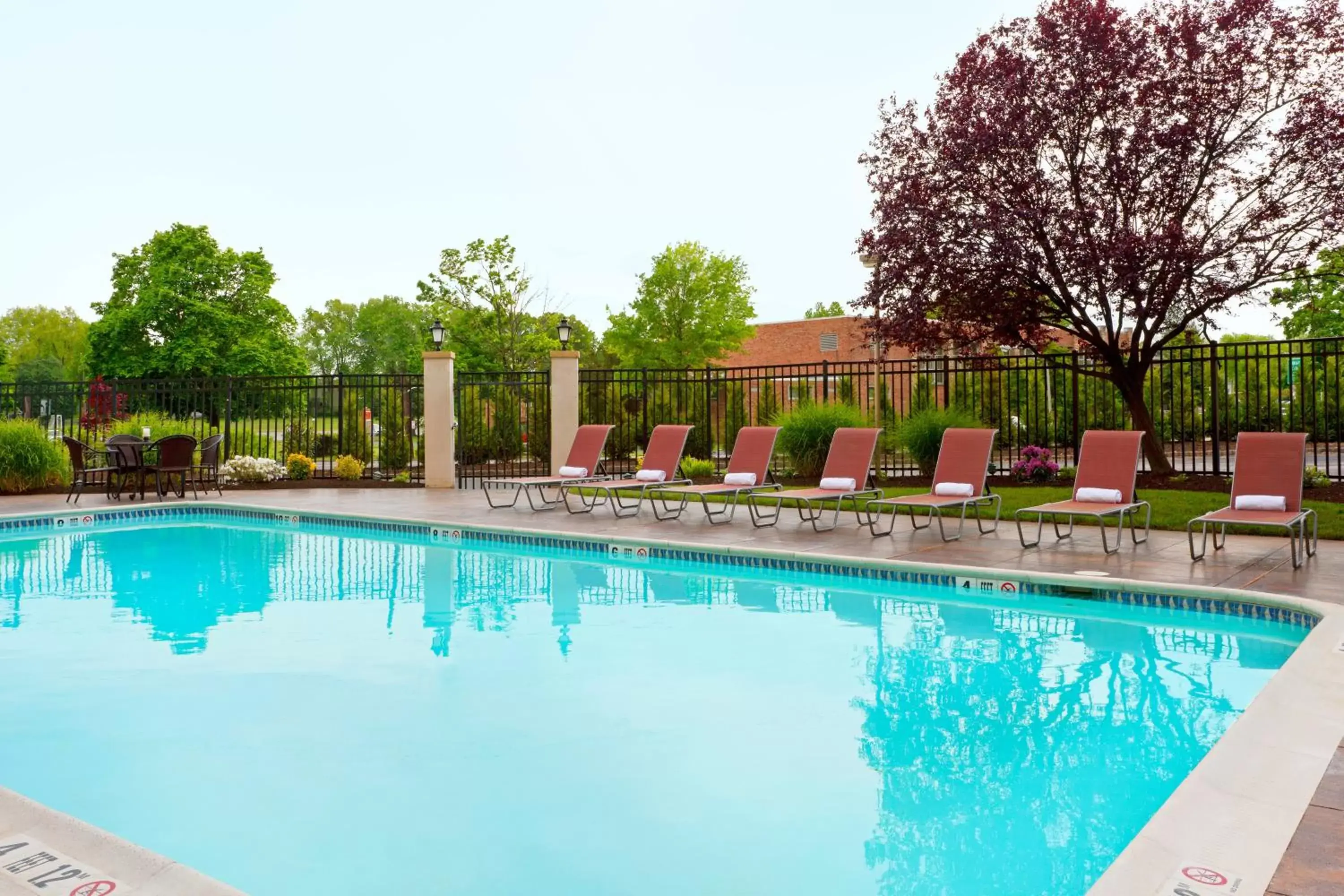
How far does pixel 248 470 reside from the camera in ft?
50.4

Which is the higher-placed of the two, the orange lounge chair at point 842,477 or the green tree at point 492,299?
the green tree at point 492,299

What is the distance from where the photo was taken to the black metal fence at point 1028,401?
12.4 meters

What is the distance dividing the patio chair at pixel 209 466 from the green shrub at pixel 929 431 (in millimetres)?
9632

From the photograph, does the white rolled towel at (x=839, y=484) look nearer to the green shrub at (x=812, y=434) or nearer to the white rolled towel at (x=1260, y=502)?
the white rolled towel at (x=1260, y=502)

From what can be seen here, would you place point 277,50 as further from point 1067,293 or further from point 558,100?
point 1067,293

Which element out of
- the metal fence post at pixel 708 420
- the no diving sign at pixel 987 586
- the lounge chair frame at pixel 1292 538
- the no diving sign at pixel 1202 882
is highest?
the metal fence post at pixel 708 420

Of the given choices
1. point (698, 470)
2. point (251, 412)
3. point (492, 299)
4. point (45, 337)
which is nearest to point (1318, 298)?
point (698, 470)

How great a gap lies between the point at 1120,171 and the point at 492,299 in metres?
21.2

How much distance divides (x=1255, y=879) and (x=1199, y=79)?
1052cm

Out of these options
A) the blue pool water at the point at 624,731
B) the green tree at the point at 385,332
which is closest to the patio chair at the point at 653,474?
the blue pool water at the point at 624,731

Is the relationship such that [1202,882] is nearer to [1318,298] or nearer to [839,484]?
[839,484]

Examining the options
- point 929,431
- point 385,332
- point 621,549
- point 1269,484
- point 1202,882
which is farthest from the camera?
point 385,332

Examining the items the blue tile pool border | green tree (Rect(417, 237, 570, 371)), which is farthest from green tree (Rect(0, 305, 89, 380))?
the blue tile pool border

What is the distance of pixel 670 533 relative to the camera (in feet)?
30.7
